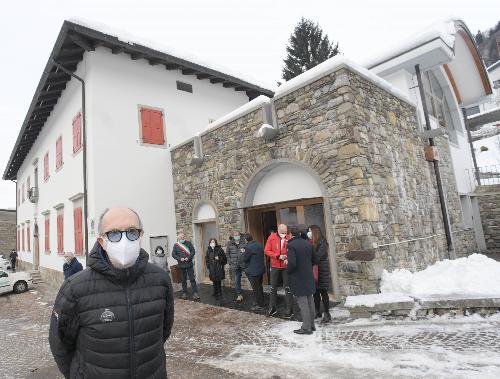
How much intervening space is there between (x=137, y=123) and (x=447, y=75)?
11.3 meters

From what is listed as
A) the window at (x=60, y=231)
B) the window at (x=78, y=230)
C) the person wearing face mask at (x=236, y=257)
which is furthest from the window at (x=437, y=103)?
the window at (x=60, y=231)

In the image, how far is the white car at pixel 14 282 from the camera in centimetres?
1191

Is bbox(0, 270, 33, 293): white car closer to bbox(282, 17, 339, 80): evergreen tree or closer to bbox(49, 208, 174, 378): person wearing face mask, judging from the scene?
bbox(49, 208, 174, 378): person wearing face mask

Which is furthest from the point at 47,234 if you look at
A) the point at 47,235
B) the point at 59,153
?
the point at 59,153

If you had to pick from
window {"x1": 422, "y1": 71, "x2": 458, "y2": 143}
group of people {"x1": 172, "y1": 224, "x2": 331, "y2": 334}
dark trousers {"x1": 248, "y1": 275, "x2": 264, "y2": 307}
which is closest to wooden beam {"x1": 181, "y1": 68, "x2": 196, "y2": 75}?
group of people {"x1": 172, "y1": 224, "x2": 331, "y2": 334}

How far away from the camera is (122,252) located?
1.88m

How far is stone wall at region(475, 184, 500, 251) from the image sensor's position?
12.6 meters

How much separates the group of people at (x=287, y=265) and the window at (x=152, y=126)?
14.6 ft

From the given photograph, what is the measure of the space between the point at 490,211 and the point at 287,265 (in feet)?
38.8

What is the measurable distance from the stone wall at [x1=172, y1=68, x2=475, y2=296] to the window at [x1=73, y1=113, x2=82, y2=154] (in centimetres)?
455

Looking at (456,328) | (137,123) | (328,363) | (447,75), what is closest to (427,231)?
(456,328)

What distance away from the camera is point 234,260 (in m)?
7.39

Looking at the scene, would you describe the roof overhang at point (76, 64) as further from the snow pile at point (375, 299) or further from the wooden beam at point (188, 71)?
the snow pile at point (375, 299)

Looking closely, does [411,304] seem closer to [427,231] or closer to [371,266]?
[371,266]
